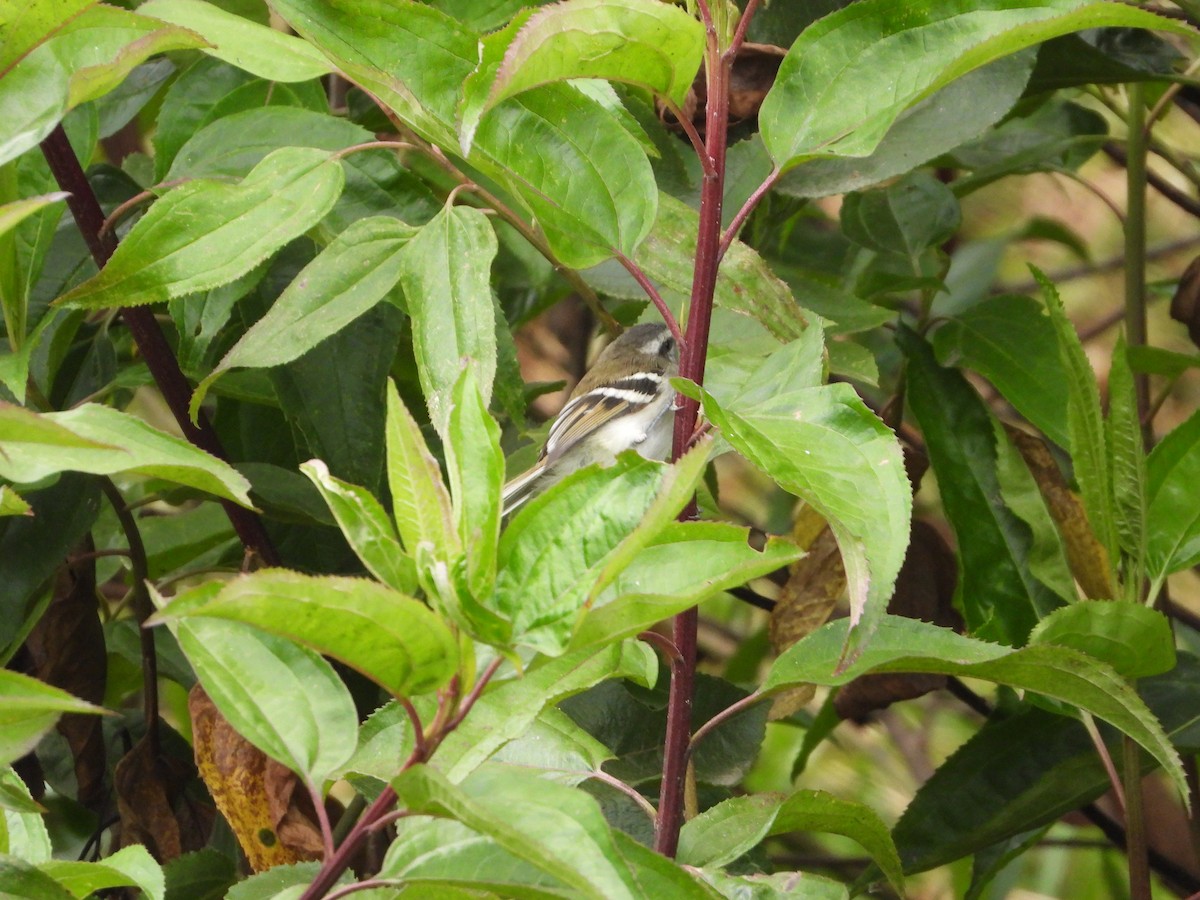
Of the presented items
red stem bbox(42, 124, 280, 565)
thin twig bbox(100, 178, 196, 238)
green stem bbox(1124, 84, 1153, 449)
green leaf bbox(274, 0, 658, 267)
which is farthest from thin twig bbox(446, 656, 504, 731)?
green stem bbox(1124, 84, 1153, 449)

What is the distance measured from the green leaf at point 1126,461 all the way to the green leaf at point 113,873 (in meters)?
1.11

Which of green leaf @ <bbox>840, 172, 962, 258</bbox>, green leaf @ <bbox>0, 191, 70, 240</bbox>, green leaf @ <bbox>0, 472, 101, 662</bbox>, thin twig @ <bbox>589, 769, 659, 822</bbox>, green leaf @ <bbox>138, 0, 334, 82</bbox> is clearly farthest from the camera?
green leaf @ <bbox>840, 172, 962, 258</bbox>

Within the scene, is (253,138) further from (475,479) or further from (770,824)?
(770,824)

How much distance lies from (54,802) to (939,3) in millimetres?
1641

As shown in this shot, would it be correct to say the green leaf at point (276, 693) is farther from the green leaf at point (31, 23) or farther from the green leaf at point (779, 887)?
the green leaf at point (31, 23)

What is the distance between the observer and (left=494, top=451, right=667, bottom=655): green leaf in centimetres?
85

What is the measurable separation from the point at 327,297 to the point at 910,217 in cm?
121

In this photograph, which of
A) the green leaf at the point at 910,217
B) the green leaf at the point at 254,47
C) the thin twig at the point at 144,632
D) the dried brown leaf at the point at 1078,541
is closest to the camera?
the green leaf at the point at 254,47

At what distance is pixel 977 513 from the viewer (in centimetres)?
189

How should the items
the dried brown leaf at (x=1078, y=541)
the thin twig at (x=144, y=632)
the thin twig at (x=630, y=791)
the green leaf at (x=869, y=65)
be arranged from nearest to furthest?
the green leaf at (x=869, y=65) < the thin twig at (x=630, y=791) < the thin twig at (x=144, y=632) < the dried brown leaf at (x=1078, y=541)

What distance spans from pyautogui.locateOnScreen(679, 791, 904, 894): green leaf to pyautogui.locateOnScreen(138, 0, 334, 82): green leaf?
83 centimetres

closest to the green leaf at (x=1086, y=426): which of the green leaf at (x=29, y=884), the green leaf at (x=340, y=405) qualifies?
the green leaf at (x=340, y=405)

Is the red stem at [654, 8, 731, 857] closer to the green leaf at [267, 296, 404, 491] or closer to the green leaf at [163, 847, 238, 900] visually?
the green leaf at [267, 296, 404, 491]

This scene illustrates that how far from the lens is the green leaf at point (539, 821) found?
78 centimetres
